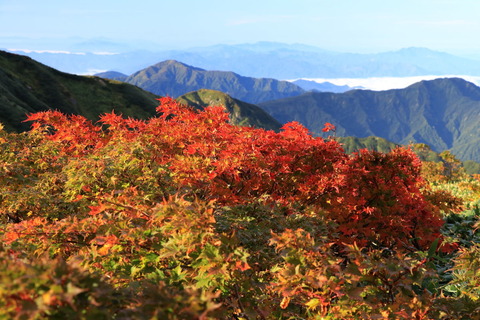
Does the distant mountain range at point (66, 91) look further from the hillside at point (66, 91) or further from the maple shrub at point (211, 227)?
the maple shrub at point (211, 227)

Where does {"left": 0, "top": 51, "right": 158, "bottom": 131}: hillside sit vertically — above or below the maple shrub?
above

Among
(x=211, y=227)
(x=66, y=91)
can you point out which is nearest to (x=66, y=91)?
(x=66, y=91)

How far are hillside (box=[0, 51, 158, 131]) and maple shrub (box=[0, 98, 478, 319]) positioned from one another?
231 feet

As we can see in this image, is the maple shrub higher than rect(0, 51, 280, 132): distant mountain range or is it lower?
lower

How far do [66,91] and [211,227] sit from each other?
99.1 meters

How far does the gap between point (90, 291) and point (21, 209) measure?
23.8 ft

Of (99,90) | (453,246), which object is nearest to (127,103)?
(99,90)

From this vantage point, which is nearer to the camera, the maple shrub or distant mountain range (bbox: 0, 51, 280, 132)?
the maple shrub

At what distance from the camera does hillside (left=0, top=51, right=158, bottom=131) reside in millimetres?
77062

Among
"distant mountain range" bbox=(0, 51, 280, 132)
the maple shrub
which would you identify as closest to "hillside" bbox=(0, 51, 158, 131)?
"distant mountain range" bbox=(0, 51, 280, 132)

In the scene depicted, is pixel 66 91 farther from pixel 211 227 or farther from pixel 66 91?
pixel 211 227

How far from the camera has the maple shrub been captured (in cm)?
315

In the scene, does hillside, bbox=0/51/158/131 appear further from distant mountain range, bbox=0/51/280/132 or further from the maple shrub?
the maple shrub

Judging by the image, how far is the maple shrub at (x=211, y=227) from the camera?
3150mm
